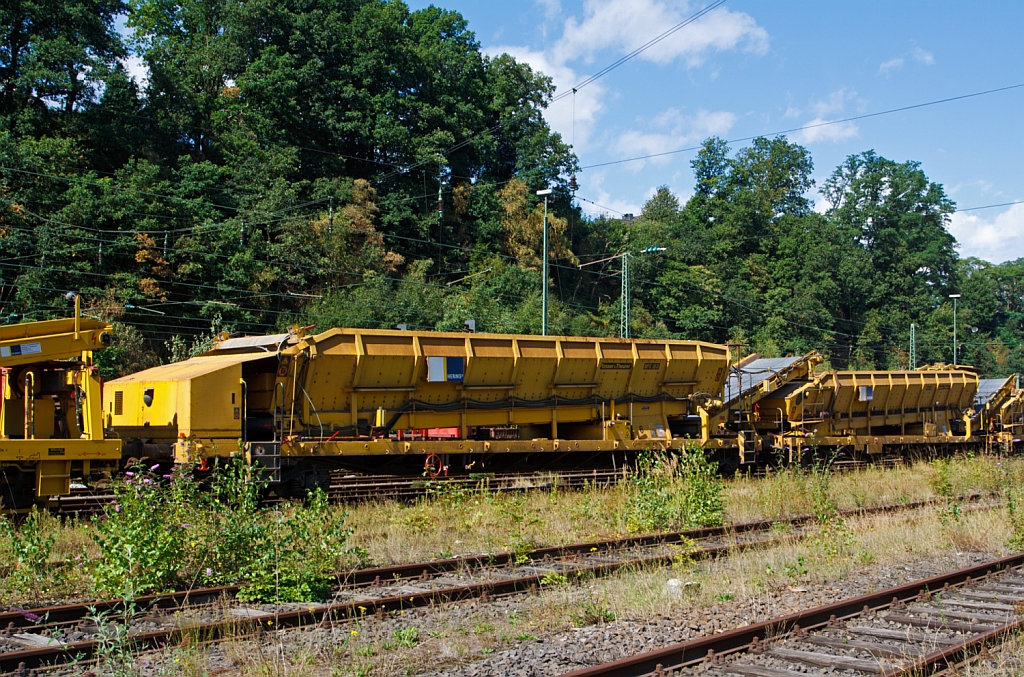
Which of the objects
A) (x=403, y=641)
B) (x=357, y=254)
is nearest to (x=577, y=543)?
(x=403, y=641)

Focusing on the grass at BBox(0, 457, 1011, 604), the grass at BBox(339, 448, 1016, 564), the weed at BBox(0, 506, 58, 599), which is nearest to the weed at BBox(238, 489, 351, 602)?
the grass at BBox(0, 457, 1011, 604)

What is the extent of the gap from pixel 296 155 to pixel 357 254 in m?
7.68

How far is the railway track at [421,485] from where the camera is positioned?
1345 cm

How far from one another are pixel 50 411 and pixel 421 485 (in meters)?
6.31

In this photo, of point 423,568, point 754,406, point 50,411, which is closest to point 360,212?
point 754,406

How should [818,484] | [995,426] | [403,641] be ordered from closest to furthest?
[403,641], [818,484], [995,426]

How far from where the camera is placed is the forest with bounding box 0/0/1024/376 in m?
35.0

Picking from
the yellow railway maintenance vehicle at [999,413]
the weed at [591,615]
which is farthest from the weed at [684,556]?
the yellow railway maintenance vehicle at [999,413]

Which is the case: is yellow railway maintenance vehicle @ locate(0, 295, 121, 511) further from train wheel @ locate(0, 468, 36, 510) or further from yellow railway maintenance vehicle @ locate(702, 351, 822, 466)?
yellow railway maintenance vehicle @ locate(702, 351, 822, 466)

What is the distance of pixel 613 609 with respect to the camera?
7832mm

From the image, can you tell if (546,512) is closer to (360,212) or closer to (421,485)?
(421,485)

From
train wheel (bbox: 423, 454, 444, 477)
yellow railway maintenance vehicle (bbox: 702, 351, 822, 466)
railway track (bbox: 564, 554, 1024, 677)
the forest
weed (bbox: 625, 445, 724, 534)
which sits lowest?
railway track (bbox: 564, 554, 1024, 677)

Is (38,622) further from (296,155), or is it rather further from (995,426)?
(296,155)

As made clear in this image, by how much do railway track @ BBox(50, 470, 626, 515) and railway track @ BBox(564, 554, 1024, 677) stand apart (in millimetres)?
6970
